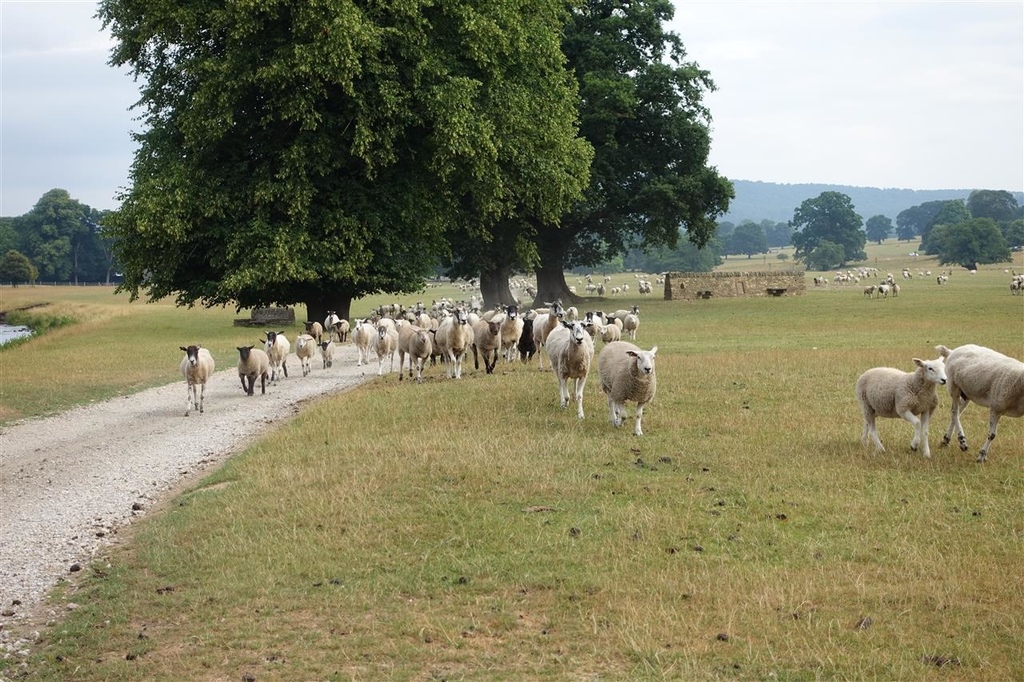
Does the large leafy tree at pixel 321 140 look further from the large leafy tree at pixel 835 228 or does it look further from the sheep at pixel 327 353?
the large leafy tree at pixel 835 228

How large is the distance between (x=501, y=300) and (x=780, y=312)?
15.0 m

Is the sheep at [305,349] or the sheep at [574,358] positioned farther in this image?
the sheep at [305,349]

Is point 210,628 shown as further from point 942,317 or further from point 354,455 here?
point 942,317

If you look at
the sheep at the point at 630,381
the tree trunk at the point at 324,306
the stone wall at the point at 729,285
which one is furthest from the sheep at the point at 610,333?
the stone wall at the point at 729,285

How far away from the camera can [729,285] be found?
66.8 meters

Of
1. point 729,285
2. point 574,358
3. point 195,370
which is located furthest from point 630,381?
point 729,285

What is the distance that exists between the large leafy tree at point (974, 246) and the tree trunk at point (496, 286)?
8307cm

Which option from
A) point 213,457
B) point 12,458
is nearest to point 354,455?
point 213,457

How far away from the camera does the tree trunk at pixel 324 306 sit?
4259 cm

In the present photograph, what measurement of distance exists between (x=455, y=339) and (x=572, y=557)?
14.7 m

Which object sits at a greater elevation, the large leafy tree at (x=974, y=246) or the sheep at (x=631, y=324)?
the large leafy tree at (x=974, y=246)

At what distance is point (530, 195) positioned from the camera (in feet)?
134

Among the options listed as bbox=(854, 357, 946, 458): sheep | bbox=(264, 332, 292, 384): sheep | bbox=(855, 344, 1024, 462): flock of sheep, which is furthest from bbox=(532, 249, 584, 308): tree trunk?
bbox=(855, 344, 1024, 462): flock of sheep

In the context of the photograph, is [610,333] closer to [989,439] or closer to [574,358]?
[574,358]
